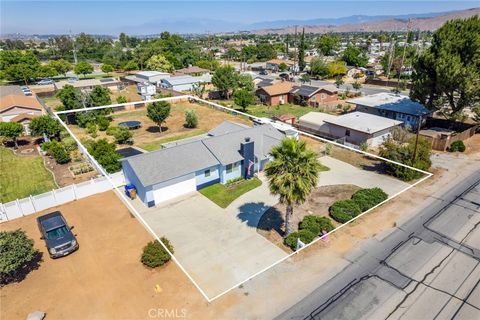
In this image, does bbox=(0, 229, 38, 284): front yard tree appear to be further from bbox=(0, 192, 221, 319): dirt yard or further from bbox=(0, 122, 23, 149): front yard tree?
bbox=(0, 122, 23, 149): front yard tree

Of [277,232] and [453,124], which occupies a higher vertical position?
[453,124]

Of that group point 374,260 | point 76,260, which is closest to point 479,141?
point 374,260

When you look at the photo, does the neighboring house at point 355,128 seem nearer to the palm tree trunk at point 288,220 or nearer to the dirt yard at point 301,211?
the dirt yard at point 301,211

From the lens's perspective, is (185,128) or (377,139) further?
(185,128)

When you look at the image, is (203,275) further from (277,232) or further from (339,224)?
(339,224)

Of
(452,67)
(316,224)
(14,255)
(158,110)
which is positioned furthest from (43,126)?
(452,67)

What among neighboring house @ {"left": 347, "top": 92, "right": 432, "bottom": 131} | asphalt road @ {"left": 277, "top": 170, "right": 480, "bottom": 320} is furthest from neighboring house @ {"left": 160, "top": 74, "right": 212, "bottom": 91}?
asphalt road @ {"left": 277, "top": 170, "right": 480, "bottom": 320}
